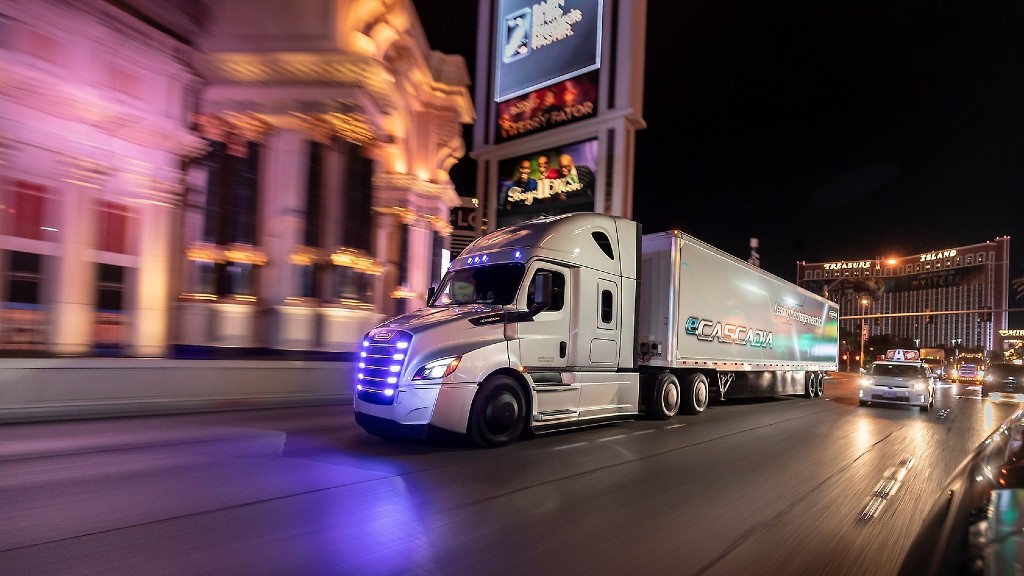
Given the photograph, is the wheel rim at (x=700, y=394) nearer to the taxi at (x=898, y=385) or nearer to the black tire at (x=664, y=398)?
the black tire at (x=664, y=398)

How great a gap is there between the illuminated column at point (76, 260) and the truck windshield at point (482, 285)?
9.17m

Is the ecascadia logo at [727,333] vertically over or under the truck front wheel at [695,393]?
over

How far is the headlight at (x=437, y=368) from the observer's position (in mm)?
7832

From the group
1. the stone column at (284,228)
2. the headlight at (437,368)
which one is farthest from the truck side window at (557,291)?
the stone column at (284,228)

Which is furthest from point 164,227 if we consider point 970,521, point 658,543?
point 970,521

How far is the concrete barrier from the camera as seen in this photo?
32.6ft

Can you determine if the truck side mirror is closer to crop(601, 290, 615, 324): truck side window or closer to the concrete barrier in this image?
crop(601, 290, 615, 324): truck side window

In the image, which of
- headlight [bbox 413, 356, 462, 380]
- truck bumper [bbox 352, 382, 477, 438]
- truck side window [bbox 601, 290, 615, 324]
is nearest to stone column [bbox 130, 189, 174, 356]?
truck bumper [bbox 352, 382, 477, 438]

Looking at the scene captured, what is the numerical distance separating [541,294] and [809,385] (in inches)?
598

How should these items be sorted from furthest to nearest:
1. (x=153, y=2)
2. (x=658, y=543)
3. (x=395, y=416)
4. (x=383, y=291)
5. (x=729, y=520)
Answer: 1. (x=383, y=291)
2. (x=153, y=2)
3. (x=395, y=416)
4. (x=729, y=520)
5. (x=658, y=543)

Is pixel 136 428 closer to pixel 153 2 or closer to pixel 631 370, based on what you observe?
pixel 631 370

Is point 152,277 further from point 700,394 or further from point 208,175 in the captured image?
point 700,394

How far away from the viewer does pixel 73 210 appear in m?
14.0

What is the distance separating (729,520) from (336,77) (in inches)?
696
